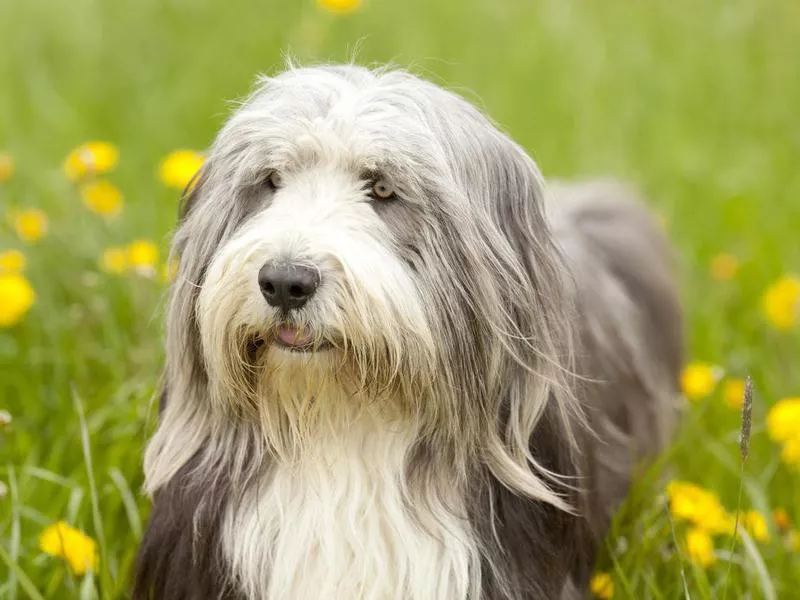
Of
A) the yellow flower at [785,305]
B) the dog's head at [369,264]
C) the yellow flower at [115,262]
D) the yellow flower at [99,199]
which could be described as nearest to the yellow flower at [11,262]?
the yellow flower at [115,262]

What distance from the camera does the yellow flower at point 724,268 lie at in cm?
485

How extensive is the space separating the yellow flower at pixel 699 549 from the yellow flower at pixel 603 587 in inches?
8.5

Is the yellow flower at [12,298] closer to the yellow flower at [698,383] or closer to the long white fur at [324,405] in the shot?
the long white fur at [324,405]

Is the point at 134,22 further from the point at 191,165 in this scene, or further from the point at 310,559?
the point at 310,559

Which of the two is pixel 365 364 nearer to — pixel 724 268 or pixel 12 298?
pixel 12 298

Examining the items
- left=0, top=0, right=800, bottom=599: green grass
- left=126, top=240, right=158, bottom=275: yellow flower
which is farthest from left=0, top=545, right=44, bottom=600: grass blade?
left=126, top=240, right=158, bottom=275: yellow flower

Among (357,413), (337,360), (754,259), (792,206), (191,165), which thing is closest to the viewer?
(337,360)

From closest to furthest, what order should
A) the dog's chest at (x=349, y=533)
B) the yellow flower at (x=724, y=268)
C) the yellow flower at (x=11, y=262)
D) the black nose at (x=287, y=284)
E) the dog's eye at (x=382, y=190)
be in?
the black nose at (x=287, y=284)
the dog's eye at (x=382, y=190)
the dog's chest at (x=349, y=533)
the yellow flower at (x=11, y=262)
the yellow flower at (x=724, y=268)

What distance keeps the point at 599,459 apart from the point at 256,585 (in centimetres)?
107

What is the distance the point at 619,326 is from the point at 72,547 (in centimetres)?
169

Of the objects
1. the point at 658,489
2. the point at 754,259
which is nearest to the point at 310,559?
the point at 658,489

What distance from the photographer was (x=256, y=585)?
2.74 meters

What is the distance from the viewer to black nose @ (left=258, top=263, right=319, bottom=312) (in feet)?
7.60

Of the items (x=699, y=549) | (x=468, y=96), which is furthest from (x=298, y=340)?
(x=468, y=96)
